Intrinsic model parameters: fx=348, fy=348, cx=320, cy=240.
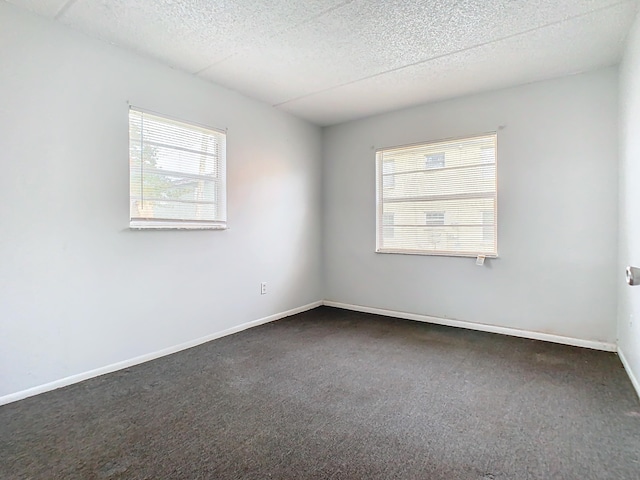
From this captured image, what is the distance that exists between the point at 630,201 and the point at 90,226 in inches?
153

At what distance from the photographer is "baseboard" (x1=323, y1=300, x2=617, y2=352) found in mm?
3059

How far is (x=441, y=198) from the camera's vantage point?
12.7 ft

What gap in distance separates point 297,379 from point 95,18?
2.79m

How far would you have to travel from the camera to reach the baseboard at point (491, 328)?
3.06 meters

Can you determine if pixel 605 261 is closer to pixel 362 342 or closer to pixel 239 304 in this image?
pixel 362 342

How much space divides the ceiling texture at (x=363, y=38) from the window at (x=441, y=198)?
685 mm

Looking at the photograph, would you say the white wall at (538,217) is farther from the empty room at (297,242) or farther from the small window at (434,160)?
the small window at (434,160)

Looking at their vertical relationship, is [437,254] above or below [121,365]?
above

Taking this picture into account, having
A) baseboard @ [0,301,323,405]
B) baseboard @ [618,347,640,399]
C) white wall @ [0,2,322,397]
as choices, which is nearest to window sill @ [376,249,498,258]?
baseboard @ [618,347,640,399]

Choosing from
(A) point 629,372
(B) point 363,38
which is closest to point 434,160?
(B) point 363,38

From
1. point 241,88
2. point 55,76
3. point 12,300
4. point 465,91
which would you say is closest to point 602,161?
point 465,91

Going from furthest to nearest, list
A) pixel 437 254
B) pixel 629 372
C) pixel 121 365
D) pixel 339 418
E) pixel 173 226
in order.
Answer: pixel 437 254, pixel 173 226, pixel 121 365, pixel 629 372, pixel 339 418

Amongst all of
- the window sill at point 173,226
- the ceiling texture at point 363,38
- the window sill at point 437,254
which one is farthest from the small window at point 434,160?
the window sill at point 173,226

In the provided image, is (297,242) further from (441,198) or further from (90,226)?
(90,226)
